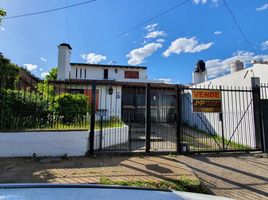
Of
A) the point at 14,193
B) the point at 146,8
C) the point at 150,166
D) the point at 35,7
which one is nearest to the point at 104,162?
the point at 150,166

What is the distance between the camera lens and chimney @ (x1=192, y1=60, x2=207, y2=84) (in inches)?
766

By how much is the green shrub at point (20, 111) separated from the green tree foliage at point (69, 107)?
519 millimetres

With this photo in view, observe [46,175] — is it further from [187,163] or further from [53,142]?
[187,163]

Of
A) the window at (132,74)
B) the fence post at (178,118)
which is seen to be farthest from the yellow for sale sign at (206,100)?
the window at (132,74)

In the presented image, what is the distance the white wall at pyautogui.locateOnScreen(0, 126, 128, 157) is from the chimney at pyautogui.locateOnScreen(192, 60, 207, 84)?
46.5 feet

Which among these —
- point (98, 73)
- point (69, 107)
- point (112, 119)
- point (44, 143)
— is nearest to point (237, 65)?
point (112, 119)

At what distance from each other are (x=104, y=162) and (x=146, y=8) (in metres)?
7.96

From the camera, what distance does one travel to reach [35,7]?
11.3 metres

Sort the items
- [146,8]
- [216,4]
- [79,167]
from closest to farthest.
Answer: [79,167] < [216,4] < [146,8]

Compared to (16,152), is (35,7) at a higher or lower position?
higher

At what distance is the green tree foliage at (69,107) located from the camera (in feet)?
28.8

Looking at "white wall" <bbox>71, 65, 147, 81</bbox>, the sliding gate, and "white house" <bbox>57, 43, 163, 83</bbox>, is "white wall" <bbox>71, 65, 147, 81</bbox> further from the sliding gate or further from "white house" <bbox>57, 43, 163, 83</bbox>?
the sliding gate

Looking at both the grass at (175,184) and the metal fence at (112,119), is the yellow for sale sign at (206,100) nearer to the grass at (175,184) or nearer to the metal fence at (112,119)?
the metal fence at (112,119)

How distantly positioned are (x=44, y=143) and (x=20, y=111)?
166cm
